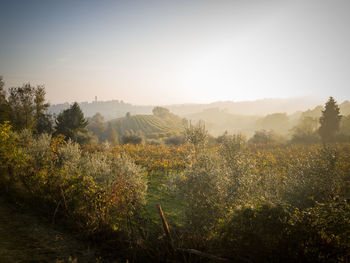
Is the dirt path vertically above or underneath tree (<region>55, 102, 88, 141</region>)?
underneath

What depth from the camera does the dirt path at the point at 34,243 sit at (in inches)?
271

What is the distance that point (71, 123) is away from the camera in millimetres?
48875

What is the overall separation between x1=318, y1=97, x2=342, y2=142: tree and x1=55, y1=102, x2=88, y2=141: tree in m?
69.6

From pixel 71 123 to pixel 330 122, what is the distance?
240 ft

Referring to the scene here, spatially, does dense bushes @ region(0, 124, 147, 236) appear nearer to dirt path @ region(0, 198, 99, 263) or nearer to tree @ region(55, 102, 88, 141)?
dirt path @ region(0, 198, 99, 263)

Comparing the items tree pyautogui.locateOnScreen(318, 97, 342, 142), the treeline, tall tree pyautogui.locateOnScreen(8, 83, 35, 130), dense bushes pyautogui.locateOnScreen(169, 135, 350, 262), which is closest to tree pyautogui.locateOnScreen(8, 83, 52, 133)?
tall tree pyautogui.locateOnScreen(8, 83, 35, 130)

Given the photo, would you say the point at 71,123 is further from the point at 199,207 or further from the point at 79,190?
the point at 199,207

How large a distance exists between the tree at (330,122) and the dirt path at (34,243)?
59133 mm

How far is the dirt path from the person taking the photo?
688 cm

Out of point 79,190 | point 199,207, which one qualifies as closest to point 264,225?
point 199,207

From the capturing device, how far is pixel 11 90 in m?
42.3

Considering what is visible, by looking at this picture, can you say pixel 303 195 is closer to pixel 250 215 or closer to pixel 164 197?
pixel 250 215

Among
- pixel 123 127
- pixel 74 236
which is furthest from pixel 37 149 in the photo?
pixel 123 127

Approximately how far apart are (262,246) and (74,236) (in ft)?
29.2
